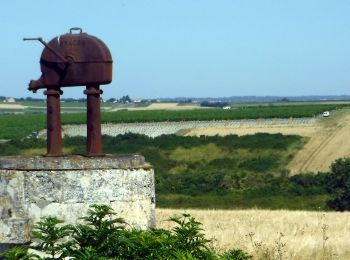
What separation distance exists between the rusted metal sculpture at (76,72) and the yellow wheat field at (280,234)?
1.69m

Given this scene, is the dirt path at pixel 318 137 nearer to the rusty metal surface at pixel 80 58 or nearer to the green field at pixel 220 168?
the green field at pixel 220 168

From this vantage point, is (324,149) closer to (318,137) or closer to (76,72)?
(318,137)

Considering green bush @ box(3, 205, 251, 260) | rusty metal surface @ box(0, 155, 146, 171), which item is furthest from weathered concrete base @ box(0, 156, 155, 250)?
green bush @ box(3, 205, 251, 260)

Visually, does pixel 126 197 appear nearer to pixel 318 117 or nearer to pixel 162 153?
pixel 162 153

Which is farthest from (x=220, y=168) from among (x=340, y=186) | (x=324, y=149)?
(x=340, y=186)

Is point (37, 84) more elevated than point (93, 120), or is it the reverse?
point (37, 84)

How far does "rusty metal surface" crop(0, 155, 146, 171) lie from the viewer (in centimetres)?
956

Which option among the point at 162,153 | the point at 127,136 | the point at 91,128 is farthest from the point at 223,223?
the point at 127,136

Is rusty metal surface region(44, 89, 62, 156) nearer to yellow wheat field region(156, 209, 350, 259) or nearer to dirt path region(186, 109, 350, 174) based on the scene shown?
yellow wheat field region(156, 209, 350, 259)

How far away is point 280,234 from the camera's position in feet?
47.8

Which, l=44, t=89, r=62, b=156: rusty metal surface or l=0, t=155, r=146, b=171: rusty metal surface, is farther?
l=44, t=89, r=62, b=156: rusty metal surface

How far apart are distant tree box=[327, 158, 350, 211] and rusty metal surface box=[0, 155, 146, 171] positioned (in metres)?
22.3

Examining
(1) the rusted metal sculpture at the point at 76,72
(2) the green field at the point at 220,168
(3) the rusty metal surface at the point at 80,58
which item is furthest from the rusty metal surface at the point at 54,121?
(2) the green field at the point at 220,168

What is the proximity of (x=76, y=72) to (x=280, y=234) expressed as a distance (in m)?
5.60
